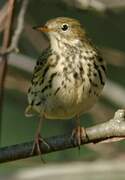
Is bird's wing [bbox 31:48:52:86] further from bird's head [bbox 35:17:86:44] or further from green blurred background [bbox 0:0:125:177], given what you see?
green blurred background [bbox 0:0:125:177]

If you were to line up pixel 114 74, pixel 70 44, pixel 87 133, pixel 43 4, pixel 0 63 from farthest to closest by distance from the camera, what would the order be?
pixel 114 74, pixel 43 4, pixel 70 44, pixel 0 63, pixel 87 133

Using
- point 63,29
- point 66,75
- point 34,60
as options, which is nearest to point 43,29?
point 63,29

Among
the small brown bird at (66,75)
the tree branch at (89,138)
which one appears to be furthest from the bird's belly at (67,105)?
the tree branch at (89,138)

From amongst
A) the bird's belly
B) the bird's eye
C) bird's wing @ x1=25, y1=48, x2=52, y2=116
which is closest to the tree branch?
the bird's belly

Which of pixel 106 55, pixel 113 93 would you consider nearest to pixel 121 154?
pixel 113 93

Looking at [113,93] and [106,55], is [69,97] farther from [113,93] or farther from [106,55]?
[106,55]

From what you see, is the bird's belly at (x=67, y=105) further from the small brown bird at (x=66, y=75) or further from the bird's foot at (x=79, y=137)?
the bird's foot at (x=79, y=137)

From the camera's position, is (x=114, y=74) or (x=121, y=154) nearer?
(x=121, y=154)
